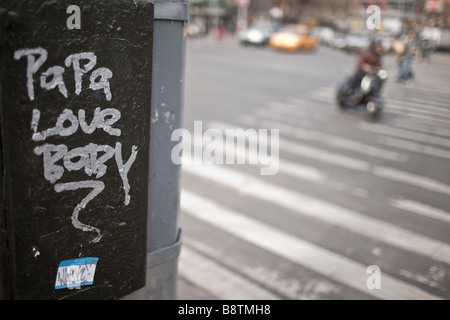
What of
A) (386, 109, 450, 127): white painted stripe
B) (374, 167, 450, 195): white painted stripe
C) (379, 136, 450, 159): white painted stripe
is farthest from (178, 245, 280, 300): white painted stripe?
(379, 136, 450, 159): white painted stripe

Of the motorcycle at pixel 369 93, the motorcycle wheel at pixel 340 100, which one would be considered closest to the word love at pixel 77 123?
the motorcycle at pixel 369 93

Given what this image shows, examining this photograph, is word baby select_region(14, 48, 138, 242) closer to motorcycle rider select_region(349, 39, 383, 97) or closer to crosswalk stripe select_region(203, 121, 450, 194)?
crosswalk stripe select_region(203, 121, 450, 194)

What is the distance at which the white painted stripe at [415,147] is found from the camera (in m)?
6.84

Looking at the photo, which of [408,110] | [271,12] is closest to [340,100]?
[408,110]

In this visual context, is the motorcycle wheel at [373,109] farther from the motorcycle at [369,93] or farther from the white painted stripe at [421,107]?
the white painted stripe at [421,107]

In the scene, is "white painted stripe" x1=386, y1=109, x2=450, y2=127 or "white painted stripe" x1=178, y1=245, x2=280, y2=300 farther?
"white painted stripe" x1=386, y1=109, x2=450, y2=127

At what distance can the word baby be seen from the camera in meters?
1.28

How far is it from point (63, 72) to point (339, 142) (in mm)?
7098

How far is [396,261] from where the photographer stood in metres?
3.96

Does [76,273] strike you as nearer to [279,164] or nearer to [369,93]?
[279,164]

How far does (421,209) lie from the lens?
16.6ft

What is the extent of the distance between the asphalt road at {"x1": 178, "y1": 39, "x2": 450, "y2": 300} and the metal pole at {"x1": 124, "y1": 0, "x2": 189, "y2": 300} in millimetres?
1514

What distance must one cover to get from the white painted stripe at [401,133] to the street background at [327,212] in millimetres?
29

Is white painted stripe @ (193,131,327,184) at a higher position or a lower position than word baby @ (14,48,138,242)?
lower
